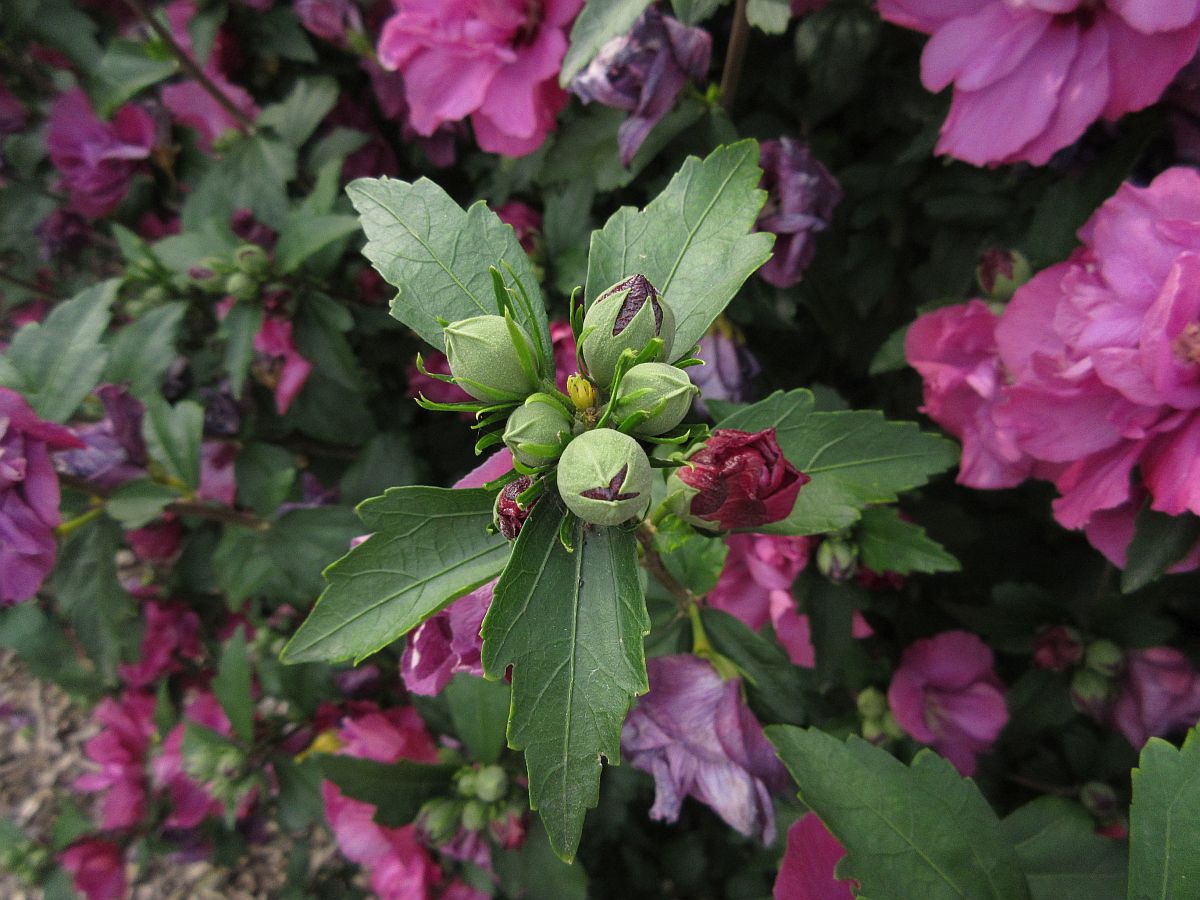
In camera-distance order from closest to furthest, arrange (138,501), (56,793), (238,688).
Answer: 1. (138,501)
2. (238,688)
3. (56,793)

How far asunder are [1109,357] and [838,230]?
786 millimetres

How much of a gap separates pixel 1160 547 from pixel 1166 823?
0.34 m

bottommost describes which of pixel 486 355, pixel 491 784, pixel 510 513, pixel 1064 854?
pixel 491 784

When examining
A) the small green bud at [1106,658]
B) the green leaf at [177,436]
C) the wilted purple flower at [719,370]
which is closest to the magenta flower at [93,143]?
the green leaf at [177,436]

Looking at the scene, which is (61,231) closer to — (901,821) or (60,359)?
(60,359)

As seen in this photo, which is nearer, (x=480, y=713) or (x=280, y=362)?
(x=480, y=713)

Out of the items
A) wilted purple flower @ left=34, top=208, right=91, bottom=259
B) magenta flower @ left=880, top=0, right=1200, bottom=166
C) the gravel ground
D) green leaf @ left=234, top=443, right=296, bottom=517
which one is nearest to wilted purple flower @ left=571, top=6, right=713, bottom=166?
magenta flower @ left=880, top=0, right=1200, bottom=166

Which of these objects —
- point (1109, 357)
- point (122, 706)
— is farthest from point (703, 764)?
point (122, 706)

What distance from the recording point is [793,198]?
3.80 feet

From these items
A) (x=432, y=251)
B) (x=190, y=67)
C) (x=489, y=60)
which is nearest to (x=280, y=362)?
(x=190, y=67)

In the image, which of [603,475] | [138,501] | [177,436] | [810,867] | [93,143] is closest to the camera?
[603,475]

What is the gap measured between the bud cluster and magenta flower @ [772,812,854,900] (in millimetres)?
478

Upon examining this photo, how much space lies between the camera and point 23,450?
1.04 m

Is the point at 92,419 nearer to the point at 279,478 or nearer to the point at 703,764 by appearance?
the point at 279,478
